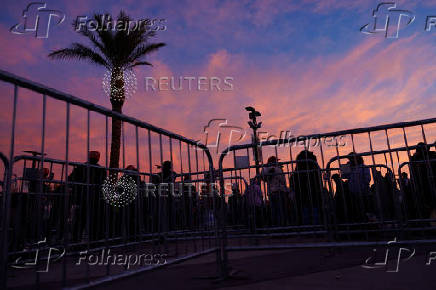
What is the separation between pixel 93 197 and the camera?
575 centimetres

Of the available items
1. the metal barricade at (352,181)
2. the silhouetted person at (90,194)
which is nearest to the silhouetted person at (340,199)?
the metal barricade at (352,181)

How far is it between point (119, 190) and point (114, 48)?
15147 millimetres

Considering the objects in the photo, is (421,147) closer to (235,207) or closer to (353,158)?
(353,158)

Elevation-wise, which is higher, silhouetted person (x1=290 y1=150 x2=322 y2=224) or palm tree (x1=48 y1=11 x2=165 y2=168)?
palm tree (x1=48 y1=11 x2=165 y2=168)

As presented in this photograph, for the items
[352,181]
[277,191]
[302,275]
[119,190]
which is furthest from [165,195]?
[352,181]

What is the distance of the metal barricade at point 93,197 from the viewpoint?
2.25 m

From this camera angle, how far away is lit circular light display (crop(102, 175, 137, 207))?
427cm

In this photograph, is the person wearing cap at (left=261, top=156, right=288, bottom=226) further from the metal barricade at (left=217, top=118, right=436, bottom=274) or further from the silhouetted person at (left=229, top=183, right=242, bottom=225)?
the silhouetted person at (left=229, top=183, right=242, bottom=225)

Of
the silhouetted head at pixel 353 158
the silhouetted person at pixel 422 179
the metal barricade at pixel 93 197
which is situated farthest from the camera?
the silhouetted head at pixel 353 158

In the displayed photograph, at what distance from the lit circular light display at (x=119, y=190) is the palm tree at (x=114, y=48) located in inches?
480

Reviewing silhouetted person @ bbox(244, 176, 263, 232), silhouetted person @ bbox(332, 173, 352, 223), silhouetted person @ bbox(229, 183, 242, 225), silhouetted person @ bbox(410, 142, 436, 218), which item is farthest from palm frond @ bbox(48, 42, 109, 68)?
silhouetted person @ bbox(410, 142, 436, 218)

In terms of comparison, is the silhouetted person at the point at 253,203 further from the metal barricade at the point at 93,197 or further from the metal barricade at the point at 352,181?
the metal barricade at the point at 93,197

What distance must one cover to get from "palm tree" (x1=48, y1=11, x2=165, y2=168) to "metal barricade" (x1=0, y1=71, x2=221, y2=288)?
1217cm

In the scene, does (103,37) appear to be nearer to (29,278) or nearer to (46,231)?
(46,231)
